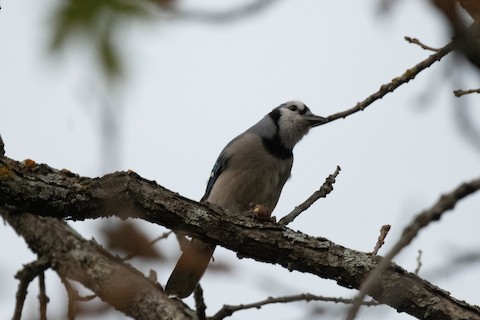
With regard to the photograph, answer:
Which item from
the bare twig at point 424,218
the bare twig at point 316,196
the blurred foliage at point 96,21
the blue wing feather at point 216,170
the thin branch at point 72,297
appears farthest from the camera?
the blue wing feather at point 216,170

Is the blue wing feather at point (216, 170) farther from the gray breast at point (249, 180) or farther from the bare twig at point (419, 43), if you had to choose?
the bare twig at point (419, 43)

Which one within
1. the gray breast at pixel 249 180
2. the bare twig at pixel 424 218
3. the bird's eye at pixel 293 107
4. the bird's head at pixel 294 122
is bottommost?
the bare twig at pixel 424 218

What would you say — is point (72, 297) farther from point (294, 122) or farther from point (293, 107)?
point (293, 107)

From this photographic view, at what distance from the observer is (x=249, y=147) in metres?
5.64

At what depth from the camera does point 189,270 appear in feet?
15.1

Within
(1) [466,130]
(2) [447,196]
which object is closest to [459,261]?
(2) [447,196]

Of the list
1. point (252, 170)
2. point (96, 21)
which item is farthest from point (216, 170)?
point (96, 21)

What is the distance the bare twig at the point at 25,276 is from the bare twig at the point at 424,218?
2.59m

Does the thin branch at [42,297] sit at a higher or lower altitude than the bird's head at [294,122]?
lower

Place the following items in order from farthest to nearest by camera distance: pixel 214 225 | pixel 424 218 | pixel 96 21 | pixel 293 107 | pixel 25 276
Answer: pixel 293 107, pixel 25 276, pixel 214 225, pixel 96 21, pixel 424 218

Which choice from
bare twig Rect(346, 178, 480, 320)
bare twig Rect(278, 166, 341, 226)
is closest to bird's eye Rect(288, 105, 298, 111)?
bare twig Rect(278, 166, 341, 226)

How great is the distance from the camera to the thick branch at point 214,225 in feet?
10.2

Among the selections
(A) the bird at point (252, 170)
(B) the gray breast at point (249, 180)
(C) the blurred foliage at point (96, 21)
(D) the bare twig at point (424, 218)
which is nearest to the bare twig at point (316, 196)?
(A) the bird at point (252, 170)

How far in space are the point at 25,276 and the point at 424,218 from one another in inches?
113
